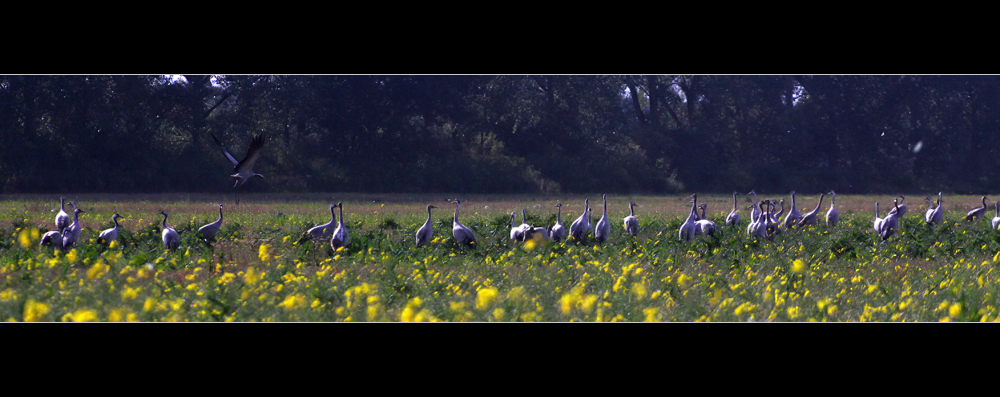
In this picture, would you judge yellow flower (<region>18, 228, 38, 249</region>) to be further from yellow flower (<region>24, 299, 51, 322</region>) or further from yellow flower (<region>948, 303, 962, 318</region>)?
yellow flower (<region>948, 303, 962, 318</region>)

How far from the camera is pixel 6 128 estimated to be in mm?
19422

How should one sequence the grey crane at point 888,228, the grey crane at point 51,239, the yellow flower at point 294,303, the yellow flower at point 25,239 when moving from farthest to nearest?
the grey crane at point 888,228 < the grey crane at point 51,239 < the yellow flower at point 25,239 < the yellow flower at point 294,303

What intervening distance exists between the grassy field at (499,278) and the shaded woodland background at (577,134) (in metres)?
9.31

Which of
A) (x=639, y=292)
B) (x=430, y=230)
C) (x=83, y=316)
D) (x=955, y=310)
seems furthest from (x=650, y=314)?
(x=430, y=230)

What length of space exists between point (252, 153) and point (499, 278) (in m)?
6.60

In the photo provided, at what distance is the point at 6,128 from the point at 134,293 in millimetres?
15292

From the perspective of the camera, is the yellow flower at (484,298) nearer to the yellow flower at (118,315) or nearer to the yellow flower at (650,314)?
the yellow flower at (650,314)

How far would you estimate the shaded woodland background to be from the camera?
26.2 meters

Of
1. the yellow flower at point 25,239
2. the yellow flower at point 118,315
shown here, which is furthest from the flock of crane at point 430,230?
the yellow flower at point 118,315

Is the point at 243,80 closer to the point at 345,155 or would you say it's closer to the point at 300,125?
the point at 300,125

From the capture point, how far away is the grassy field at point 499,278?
7.12m

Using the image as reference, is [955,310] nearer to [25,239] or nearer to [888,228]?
[888,228]

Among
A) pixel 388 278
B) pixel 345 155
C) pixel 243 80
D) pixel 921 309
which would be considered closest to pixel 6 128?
pixel 243 80

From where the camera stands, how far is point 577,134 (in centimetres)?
3481
